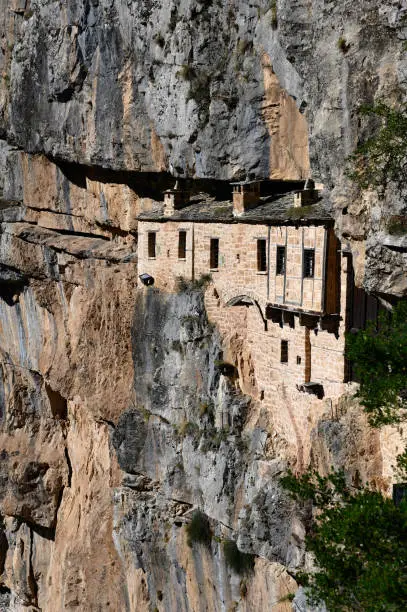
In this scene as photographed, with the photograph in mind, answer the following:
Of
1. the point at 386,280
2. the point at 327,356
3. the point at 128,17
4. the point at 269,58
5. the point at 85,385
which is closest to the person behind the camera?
the point at 386,280

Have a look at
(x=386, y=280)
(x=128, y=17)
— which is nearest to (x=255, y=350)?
(x=386, y=280)

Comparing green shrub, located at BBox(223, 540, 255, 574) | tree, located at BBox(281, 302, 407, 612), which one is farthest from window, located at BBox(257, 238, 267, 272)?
tree, located at BBox(281, 302, 407, 612)

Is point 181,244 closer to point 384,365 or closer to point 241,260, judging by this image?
point 241,260

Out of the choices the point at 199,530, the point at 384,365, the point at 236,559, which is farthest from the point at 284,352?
the point at 384,365

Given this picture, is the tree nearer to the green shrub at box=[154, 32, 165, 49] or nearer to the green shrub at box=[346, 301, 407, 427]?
the green shrub at box=[346, 301, 407, 427]

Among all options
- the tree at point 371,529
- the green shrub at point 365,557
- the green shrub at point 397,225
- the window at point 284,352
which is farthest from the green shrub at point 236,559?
the green shrub at point 397,225

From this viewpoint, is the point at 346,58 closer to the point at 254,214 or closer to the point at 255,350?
the point at 254,214

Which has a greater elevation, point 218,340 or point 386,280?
point 386,280

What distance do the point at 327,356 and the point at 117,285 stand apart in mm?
12374

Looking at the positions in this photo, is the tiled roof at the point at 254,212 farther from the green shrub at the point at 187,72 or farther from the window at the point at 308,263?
the green shrub at the point at 187,72

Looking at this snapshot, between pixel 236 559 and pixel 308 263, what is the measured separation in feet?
31.1

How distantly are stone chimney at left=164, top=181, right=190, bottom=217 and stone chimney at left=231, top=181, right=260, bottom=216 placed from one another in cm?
363

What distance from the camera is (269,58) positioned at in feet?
121

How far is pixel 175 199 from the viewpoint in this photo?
41.3 m
